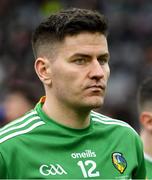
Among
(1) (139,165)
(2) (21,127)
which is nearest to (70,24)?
(2) (21,127)

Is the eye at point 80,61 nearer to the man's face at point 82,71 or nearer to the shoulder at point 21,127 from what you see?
the man's face at point 82,71

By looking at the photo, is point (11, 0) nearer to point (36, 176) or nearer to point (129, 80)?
point (129, 80)

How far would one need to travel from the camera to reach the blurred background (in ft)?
41.8

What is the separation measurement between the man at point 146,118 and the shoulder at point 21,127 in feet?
4.19

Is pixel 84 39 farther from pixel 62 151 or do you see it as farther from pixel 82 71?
pixel 62 151

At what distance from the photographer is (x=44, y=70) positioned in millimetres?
5062

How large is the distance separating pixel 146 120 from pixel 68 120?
1.57m

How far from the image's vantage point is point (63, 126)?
16.3 ft

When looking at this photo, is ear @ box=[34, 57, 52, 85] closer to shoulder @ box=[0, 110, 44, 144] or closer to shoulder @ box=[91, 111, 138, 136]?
shoulder @ box=[0, 110, 44, 144]

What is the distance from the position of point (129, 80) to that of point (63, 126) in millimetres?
8217

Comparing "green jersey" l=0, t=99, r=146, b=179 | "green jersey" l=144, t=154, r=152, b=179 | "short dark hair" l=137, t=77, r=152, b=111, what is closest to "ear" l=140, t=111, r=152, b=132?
"short dark hair" l=137, t=77, r=152, b=111

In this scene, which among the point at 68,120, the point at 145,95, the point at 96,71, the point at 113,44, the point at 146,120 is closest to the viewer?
the point at 96,71

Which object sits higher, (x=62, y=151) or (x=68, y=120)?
(x=68, y=120)

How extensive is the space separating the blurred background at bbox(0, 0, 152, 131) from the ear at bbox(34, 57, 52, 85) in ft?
21.2
